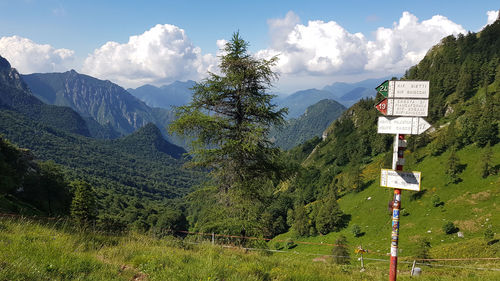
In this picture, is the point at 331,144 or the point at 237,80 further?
the point at 331,144

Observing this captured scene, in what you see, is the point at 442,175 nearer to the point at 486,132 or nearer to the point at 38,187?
the point at 486,132

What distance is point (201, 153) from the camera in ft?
38.2

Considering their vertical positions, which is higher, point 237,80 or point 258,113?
point 237,80

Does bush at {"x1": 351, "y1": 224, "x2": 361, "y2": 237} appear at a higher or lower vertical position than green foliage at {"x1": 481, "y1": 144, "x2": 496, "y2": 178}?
lower

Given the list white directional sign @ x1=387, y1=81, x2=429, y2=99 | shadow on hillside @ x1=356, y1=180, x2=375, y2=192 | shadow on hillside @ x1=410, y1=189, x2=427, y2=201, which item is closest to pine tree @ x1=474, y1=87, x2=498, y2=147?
shadow on hillside @ x1=410, y1=189, x2=427, y2=201

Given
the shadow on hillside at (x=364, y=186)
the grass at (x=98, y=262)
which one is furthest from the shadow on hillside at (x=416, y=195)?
the grass at (x=98, y=262)

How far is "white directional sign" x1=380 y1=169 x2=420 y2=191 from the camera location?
18.7 ft

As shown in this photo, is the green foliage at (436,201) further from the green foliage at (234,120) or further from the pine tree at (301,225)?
the green foliage at (234,120)

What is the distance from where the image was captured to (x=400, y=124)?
5.94 meters

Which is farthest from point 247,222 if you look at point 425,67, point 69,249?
point 425,67

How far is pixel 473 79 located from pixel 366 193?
70.6 metres

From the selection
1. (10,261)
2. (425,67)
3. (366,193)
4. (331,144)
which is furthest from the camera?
(331,144)

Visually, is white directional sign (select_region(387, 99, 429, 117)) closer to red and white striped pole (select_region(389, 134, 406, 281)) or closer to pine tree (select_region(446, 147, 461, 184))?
red and white striped pole (select_region(389, 134, 406, 281))

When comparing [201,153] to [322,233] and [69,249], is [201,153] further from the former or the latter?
[322,233]
